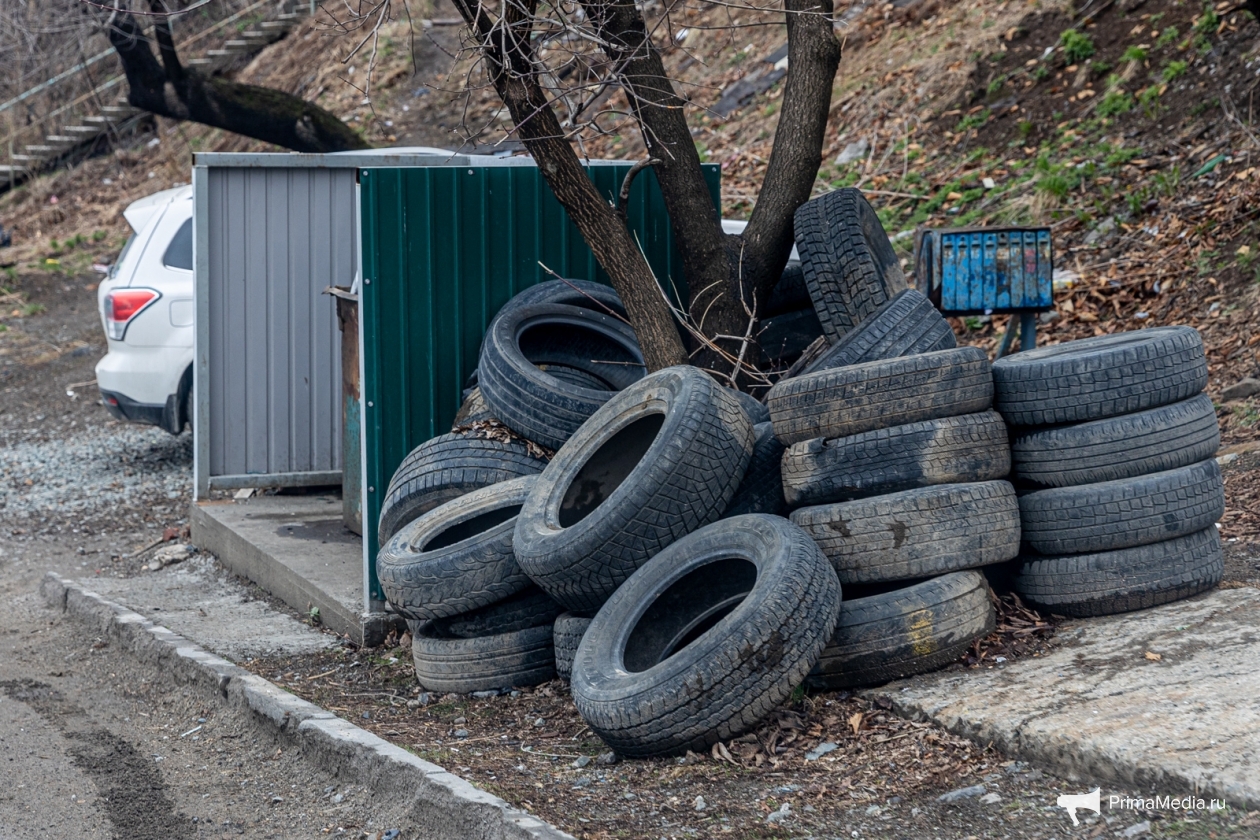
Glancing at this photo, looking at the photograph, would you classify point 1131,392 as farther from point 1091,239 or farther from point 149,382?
point 149,382

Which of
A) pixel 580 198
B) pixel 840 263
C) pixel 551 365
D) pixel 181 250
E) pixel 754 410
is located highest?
pixel 580 198

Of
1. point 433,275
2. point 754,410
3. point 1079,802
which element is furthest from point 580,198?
point 1079,802

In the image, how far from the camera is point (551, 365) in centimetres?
661

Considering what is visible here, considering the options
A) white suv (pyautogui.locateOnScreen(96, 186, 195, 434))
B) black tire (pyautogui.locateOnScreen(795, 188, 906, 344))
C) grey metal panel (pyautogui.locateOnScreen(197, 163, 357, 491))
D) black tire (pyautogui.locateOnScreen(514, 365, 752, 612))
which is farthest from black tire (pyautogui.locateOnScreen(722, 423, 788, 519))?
white suv (pyautogui.locateOnScreen(96, 186, 195, 434))

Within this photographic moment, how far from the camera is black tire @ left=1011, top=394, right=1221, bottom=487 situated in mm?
4785

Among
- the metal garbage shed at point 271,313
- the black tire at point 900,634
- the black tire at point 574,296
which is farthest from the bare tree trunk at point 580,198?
the metal garbage shed at point 271,313

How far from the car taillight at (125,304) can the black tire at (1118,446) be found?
7.43 meters

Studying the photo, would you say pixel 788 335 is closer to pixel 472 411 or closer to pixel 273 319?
pixel 472 411

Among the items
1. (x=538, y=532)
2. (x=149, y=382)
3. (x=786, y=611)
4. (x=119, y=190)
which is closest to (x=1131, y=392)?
(x=786, y=611)

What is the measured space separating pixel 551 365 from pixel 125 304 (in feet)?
16.2

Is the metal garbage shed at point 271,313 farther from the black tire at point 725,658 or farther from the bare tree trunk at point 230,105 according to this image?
the bare tree trunk at point 230,105

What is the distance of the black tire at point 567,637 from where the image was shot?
4.99m

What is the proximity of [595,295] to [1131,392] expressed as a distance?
2940 millimetres

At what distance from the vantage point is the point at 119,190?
21.4 m
